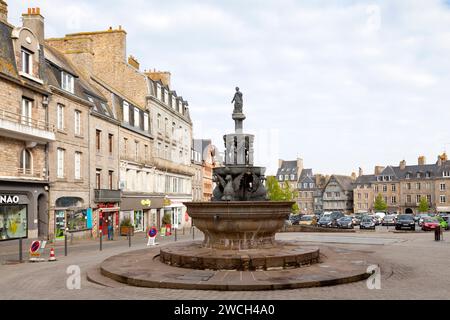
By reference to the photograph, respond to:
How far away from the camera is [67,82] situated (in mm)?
29984

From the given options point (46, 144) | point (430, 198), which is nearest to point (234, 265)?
point (46, 144)

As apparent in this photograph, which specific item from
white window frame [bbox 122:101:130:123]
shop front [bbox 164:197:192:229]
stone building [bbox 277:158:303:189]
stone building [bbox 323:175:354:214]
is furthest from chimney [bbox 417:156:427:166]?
white window frame [bbox 122:101:130:123]

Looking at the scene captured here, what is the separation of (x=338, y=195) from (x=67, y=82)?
86.4 m

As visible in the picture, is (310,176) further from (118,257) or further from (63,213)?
(118,257)

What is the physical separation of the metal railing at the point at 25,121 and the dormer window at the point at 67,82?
340 centimetres

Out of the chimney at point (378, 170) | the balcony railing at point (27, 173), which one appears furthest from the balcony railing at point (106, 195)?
the chimney at point (378, 170)

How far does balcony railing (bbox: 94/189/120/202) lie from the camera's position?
108 feet

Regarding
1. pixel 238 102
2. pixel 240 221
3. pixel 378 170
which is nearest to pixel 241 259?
pixel 240 221

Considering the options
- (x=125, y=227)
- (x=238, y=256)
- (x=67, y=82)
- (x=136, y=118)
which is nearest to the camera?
(x=238, y=256)

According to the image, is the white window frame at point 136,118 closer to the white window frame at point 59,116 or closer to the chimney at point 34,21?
the white window frame at point 59,116

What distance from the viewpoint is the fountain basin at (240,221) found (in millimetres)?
14180

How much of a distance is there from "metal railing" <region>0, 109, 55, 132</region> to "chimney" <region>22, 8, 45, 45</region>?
21.1ft

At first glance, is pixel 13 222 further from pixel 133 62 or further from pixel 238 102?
pixel 133 62

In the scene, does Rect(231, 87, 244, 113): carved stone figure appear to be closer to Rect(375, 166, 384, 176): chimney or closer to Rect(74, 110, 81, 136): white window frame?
Rect(74, 110, 81, 136): white window frame
